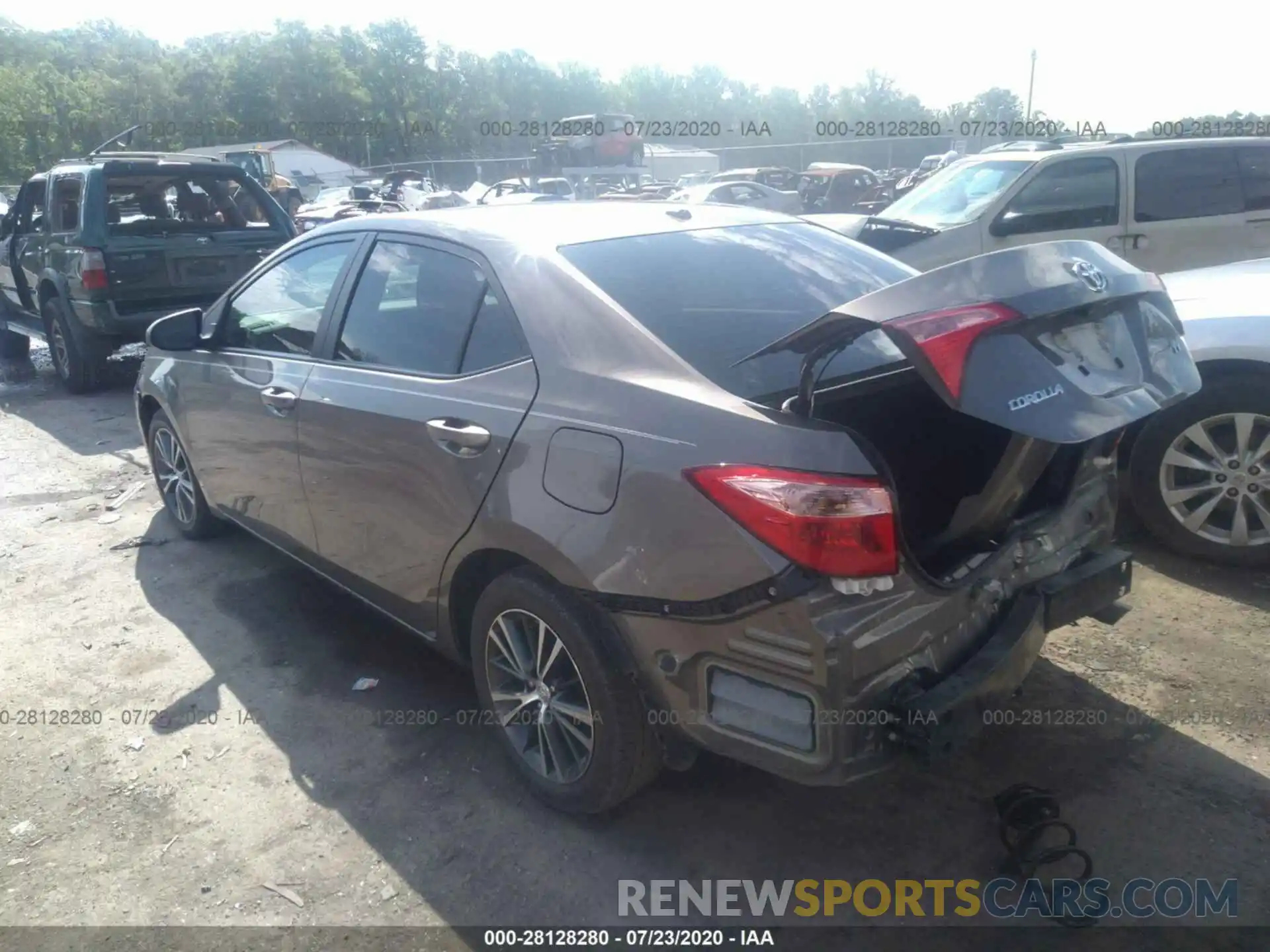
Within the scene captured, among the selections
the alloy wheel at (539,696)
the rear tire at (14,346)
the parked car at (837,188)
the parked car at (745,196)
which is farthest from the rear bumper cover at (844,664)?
the parked car at (837,188)

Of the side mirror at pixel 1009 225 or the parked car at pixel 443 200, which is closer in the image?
the side mirror at pixel 1009 225

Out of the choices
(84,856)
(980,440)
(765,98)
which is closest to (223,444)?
(84,856)

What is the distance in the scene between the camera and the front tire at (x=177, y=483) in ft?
15.9

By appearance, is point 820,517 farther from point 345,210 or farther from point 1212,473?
point 345,210

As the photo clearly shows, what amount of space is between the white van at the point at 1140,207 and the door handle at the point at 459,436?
483 centimetres

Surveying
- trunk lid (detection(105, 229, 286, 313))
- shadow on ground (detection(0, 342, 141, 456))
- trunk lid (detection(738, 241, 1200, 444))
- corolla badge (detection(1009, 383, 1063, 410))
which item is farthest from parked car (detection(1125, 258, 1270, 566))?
trunk lid (detection(105, 229, 286, 313))

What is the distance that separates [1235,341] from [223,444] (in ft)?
14.6

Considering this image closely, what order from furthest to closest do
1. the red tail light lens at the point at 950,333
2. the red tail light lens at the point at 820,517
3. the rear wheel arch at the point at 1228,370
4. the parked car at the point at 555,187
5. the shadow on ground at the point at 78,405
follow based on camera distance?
the parked car at the point at 555,187, the shadow on ground at the point at 78,405, the rear wheel arch at the point at 1228,370, the red tail light lens at the point at 820,517, the red tail light lens at the point at 950,333

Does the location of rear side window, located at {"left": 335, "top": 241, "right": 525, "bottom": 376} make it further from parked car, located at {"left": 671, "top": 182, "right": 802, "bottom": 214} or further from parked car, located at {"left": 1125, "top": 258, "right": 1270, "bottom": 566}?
parked car, located at {"left": 671, "top": 182, "right": 802, "bottom": 214}

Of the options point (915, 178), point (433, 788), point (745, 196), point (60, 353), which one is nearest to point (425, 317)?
point (433, 788)

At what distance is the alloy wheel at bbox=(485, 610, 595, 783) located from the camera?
2674 millimetres

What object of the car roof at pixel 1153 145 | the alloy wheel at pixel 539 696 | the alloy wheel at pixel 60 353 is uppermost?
the car roof at pixel 1153 145

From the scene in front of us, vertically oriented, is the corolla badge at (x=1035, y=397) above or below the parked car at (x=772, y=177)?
below

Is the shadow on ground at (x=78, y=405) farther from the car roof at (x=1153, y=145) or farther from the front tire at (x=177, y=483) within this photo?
the car roof at (x=1153, y=145)
